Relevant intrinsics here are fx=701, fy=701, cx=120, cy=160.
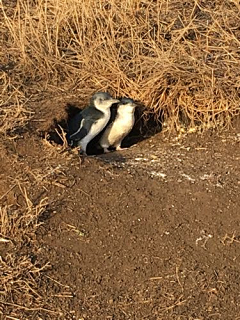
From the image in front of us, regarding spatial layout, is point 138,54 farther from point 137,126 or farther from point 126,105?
point 137,126

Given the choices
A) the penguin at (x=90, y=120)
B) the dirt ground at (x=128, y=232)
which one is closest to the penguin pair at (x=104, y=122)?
the penguin at (x=90, y=120)

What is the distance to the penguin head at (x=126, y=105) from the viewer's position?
21.5 ft

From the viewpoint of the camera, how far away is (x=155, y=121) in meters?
6.84

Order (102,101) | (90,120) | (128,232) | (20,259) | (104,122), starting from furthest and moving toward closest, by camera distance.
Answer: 1. (104,122)
2. (90,120)
3. (102,101)
4. (128,232)
5. (20,259)

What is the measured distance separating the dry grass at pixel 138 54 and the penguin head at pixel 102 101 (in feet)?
0.91

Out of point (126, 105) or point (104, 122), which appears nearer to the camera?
point (126, 105)

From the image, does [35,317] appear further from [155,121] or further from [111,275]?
[155,121]

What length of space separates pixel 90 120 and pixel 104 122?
19 cm

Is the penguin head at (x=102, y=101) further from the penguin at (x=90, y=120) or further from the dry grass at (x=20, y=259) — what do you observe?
the dry grass at (x=20, y=259)

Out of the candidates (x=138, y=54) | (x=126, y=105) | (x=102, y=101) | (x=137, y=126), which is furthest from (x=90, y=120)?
(x=138, y=54)

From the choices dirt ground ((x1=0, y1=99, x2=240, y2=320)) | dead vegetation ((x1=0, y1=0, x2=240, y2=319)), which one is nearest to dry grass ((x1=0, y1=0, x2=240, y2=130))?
dead vegetation ((x1=0, y1=0, x2=240, y2=319))

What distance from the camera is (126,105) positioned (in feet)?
21.5

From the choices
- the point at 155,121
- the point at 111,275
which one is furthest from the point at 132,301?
the point at 155,121

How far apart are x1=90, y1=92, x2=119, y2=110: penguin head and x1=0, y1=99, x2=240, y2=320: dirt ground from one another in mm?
715
